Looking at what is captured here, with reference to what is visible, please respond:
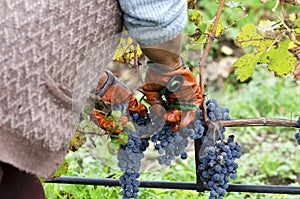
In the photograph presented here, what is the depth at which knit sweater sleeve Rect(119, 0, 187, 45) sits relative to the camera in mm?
1387

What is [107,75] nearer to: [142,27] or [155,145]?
[155,145]

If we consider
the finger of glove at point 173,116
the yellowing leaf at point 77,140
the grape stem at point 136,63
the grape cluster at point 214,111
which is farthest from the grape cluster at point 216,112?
the yellowing leaf at point 77,140

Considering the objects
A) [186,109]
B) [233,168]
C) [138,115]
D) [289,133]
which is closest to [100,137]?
[138,115]

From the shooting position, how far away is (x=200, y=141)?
188 cm

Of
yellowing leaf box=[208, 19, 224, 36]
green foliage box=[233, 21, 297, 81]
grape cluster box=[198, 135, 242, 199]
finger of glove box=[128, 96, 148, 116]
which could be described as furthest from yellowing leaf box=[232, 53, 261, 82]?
finger of glove box=[128, 96, 148, 116]

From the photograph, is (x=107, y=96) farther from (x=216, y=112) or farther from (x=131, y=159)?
(x=216, y=112)

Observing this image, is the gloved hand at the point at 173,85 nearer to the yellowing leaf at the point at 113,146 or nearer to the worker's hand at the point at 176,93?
the worker's hand at the point at 176,93

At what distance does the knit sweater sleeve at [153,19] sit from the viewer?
4.55 feet

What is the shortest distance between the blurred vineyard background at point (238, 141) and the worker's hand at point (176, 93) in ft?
0.26

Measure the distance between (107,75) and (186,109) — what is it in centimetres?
24

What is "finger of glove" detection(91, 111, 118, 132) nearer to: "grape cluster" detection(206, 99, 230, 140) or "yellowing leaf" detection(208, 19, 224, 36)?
"grape cluster" detection(206, 99, 230, 140)

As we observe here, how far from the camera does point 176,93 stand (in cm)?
172

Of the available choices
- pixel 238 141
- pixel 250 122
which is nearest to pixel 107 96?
pixel 250 122

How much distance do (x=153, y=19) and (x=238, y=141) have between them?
1.91 meters
